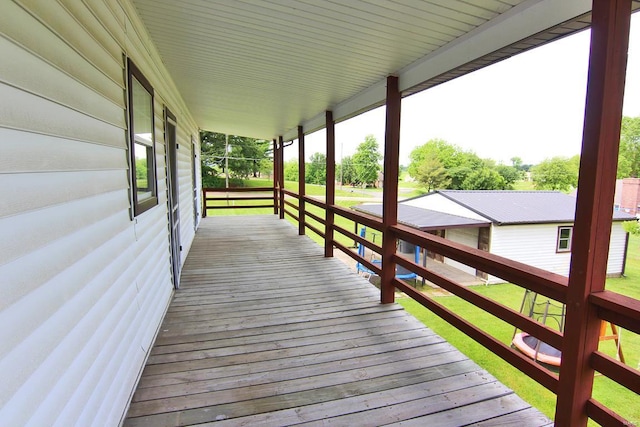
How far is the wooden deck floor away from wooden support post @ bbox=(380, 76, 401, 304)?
291 millimetres

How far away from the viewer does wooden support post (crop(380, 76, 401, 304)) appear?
3.11 meters

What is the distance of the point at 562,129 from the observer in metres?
2.04

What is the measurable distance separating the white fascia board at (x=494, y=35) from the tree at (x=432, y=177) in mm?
2330

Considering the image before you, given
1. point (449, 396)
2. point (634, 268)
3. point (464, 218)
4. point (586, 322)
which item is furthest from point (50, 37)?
point (464, 218)

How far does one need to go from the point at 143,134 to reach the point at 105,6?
994 millimetres

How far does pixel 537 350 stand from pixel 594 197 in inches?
149

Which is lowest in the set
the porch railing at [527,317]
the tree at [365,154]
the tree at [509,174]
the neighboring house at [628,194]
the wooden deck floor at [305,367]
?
the wooden deck floor at [305,367]

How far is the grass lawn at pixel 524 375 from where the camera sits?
174 centimetres

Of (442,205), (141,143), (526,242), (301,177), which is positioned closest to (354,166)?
(301,177)

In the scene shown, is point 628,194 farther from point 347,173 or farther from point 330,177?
point 347,173

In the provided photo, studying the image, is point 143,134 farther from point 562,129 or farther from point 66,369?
point 562,129

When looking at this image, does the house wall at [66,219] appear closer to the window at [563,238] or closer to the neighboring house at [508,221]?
the neighboring house at [508,221]

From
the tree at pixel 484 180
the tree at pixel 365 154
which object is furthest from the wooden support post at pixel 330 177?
the tree at pixel 365 154

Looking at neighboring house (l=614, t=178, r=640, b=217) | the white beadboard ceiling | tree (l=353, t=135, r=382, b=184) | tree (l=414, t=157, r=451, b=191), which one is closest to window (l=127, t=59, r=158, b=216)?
the white beadboard ceiling
